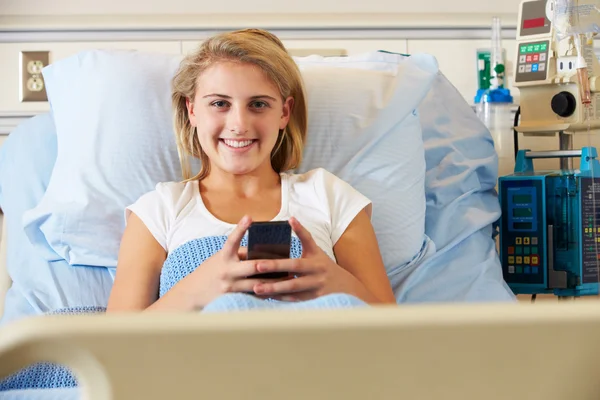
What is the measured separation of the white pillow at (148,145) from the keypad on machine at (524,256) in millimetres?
297

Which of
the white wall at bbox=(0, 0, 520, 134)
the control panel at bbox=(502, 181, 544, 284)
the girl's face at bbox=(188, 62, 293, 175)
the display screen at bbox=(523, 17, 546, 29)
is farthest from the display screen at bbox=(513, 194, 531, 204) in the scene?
the girl's face at bbox=(188, 62, 293, 175)

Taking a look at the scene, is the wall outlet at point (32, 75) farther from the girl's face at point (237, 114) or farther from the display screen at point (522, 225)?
the display screen at point (522, 225)

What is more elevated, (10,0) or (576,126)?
(10,0)

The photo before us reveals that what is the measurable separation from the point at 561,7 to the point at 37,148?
119 centimetres

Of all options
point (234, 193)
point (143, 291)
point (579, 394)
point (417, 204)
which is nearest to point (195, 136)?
point (234, 193)

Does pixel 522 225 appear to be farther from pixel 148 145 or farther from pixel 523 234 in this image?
pixel 148 145

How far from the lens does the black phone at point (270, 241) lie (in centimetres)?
105

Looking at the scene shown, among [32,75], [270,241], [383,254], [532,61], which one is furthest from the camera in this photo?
[32,75]

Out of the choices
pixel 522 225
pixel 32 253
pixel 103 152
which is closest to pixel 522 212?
pixel 522 225

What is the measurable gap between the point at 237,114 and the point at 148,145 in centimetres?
29

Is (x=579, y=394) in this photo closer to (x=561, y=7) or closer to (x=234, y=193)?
(x=234, y=193)

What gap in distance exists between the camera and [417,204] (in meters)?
1.58

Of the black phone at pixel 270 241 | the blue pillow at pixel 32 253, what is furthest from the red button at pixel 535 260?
the blue pillow at pixel 32 253

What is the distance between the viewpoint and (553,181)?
1.70 m
